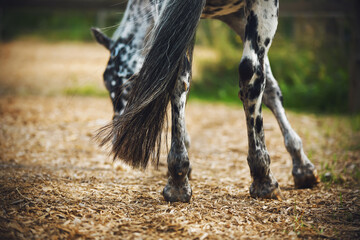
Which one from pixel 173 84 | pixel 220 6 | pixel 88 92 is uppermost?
pixel 220 6

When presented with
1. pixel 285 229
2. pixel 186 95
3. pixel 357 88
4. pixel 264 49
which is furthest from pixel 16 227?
pixel 357 88

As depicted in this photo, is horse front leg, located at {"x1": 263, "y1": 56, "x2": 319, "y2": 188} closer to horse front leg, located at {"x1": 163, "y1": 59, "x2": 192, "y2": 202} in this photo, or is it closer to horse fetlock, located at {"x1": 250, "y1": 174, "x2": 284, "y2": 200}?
horse fetlock, located at {"x1": 250, "y1": 174, "x2": 284, "y2": 200}

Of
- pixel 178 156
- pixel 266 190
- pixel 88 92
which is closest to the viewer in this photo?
pixel 178 156

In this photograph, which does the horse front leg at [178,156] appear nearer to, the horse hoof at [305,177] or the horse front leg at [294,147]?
the horse front leg at [294,147]

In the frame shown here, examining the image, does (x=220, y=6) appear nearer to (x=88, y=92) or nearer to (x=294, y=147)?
(x=294, y=147)

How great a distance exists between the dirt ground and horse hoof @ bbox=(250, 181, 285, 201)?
0.04 m

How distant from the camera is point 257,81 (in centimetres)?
206

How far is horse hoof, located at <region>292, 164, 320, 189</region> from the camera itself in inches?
97.6

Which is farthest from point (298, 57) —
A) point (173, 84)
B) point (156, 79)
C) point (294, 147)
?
point (156, 79)

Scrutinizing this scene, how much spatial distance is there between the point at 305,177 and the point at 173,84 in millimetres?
1208

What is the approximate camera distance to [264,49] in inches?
80.6

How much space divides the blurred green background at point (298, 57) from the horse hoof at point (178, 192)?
379 centimetres

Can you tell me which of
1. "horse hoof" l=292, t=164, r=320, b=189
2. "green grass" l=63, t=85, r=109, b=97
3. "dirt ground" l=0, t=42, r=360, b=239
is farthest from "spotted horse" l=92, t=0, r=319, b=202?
"green grass" l=63, t=85, r=109, b=97

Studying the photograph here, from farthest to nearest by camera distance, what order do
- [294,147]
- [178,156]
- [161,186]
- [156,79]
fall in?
[294,147] → [161,186] → [178,156] → [156,79]
